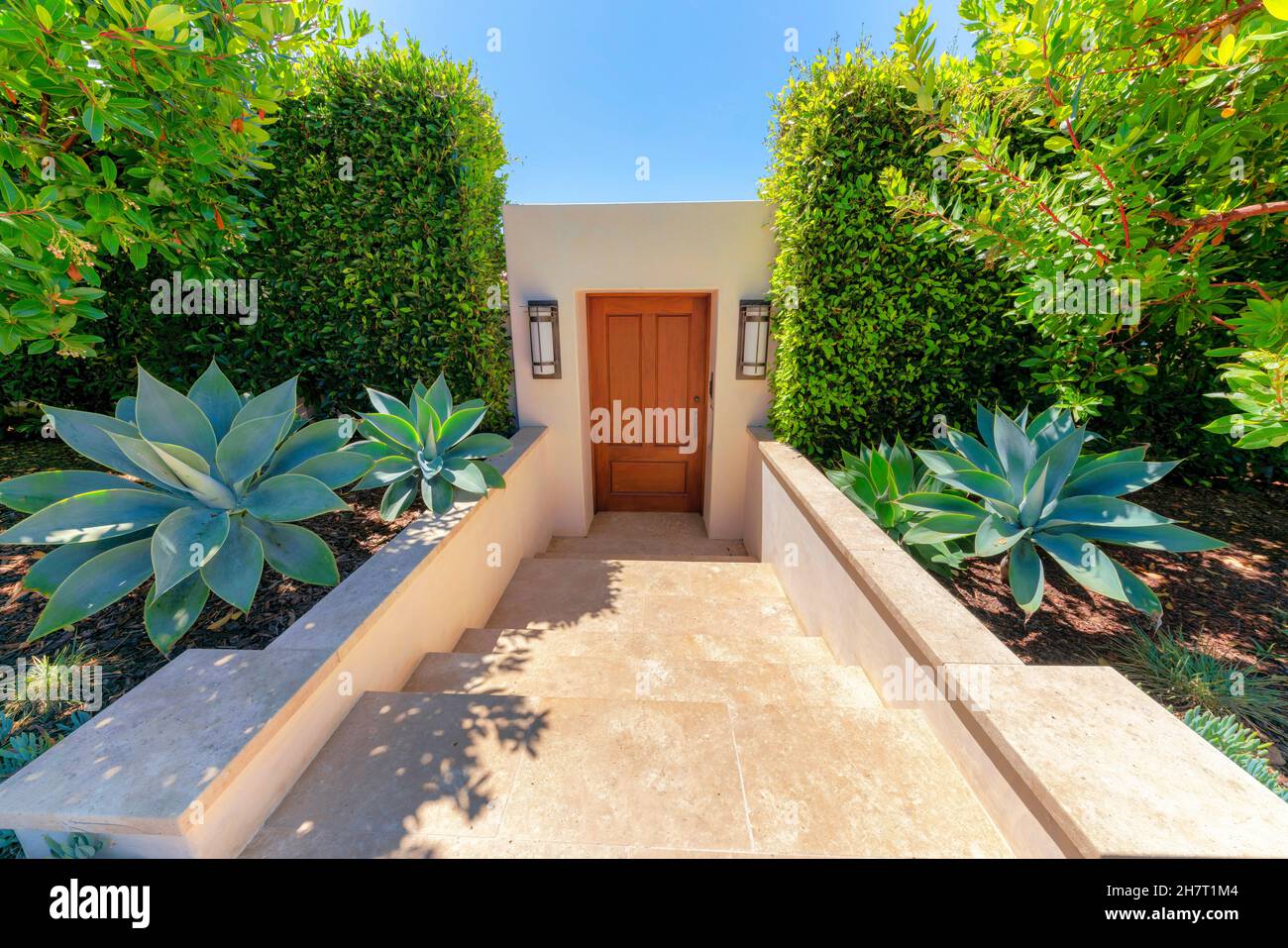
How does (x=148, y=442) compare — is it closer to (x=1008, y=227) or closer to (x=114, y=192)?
(x=114, y=192)

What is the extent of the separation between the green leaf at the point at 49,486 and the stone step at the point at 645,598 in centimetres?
212

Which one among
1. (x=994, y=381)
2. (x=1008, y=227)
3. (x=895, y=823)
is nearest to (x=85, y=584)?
(x=895, y=823)

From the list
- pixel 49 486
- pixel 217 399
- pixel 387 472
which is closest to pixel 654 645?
pixel 387 472

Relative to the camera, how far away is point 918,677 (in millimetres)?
1817

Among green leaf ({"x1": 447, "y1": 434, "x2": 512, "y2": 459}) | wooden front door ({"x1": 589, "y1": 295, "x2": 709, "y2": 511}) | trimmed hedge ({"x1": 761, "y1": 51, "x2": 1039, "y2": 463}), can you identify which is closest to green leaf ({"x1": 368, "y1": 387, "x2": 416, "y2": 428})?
green leaf ({"x1": 447, "y1": 434, "x2": 512, "y2": 459})

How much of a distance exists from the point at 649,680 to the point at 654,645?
0.53 meters

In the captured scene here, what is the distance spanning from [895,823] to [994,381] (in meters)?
3.76

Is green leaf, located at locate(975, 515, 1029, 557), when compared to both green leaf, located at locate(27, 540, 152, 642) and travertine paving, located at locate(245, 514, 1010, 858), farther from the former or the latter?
green leaf, located at locate(27, 540, 152, 642)

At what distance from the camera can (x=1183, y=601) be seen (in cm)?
230

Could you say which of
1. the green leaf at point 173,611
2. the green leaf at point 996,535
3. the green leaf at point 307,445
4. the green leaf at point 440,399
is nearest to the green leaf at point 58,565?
the green leaf at point 173,611

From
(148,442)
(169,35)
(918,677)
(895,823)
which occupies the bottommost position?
(895,823)

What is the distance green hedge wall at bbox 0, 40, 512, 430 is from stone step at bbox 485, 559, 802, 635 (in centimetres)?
215

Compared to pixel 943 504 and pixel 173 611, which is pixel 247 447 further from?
pixel 943 504

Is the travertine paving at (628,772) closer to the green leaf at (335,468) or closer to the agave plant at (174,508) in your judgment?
the agave plant at (174,508)
